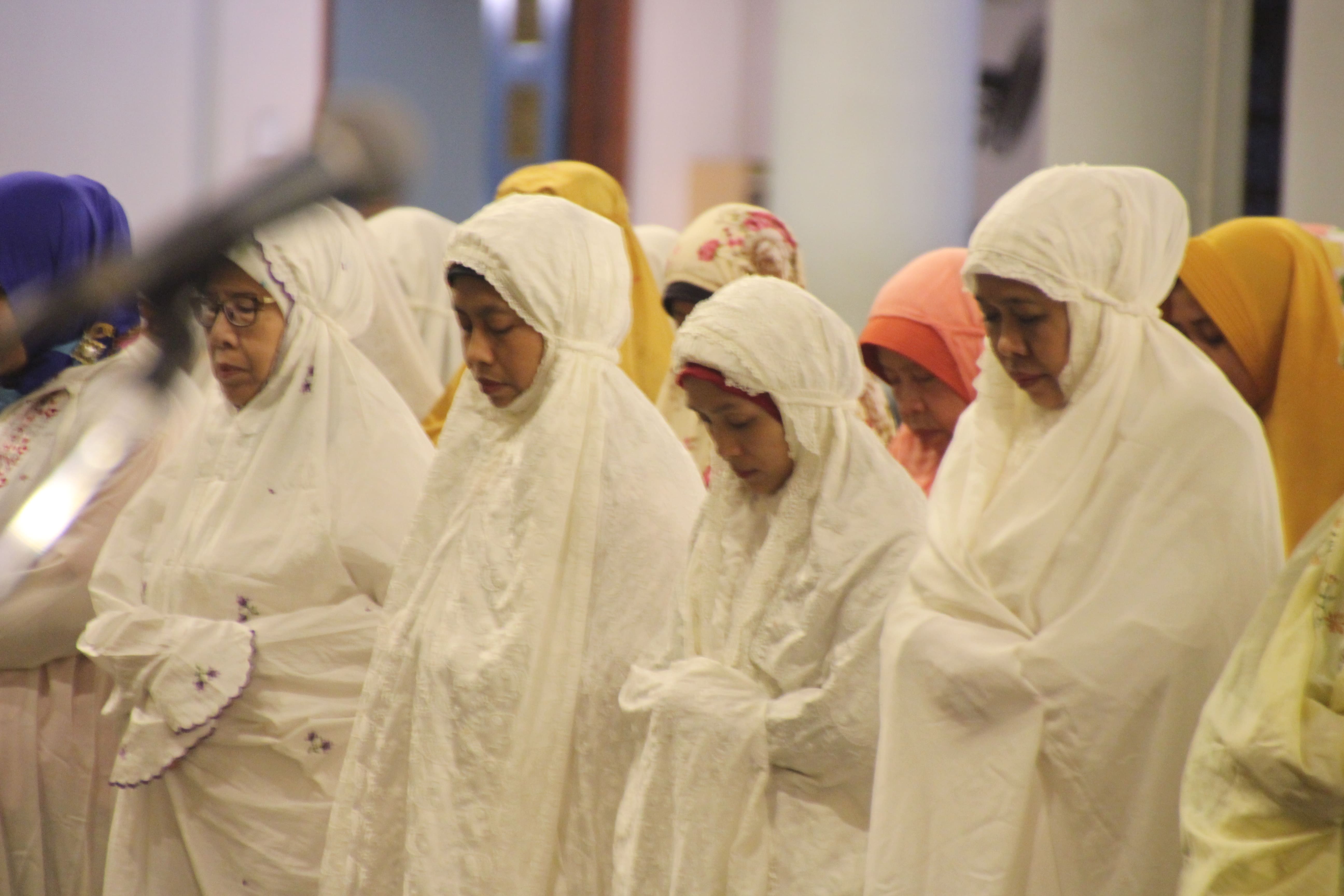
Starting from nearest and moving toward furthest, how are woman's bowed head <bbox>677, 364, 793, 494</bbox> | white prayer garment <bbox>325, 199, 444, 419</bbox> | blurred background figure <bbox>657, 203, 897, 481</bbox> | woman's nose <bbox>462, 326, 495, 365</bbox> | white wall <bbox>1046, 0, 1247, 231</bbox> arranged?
woman's bowed head <bbox>677, 364, 793, 494</bbox> → woman's nose <bbox>462, 326, 495, 365</bbox> → blurred background figure <bbox>657, 203, 897, 481</bbox> → white prayer garment <bbox>325, 199, 444, 419</bbox> → white wall <bbox>1046, 0, 1247, 231</bbox>

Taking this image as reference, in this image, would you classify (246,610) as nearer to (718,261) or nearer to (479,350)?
(479,350)

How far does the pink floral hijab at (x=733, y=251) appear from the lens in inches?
152

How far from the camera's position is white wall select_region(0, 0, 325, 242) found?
3172 millimetres

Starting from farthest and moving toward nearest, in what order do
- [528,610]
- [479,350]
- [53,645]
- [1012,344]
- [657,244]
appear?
[657,244], [53,645], [479,350], [528,610], [1012,344]

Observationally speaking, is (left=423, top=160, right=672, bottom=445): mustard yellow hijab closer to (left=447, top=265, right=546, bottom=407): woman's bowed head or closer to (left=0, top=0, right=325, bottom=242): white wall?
(left=0, top=0, right=325, bottom=242): white wall

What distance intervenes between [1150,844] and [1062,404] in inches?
25.9

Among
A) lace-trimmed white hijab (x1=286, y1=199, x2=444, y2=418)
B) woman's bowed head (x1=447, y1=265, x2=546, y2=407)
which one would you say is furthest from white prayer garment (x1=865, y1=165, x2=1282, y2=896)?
lace-trimmed white hijab (x1=286, y1=199, x2=444, y2=418)

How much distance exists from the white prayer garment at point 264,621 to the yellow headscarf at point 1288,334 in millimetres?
1626

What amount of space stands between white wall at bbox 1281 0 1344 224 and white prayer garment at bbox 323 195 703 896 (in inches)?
99.4

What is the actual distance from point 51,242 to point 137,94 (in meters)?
0.68

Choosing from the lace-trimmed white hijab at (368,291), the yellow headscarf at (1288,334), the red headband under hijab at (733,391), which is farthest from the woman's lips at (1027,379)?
the lace-trimmed white hijab at (368,291)

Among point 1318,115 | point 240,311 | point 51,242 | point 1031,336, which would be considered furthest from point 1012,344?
point 1318,115

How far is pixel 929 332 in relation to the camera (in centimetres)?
338

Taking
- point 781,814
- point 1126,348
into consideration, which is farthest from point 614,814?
point 1126,348
